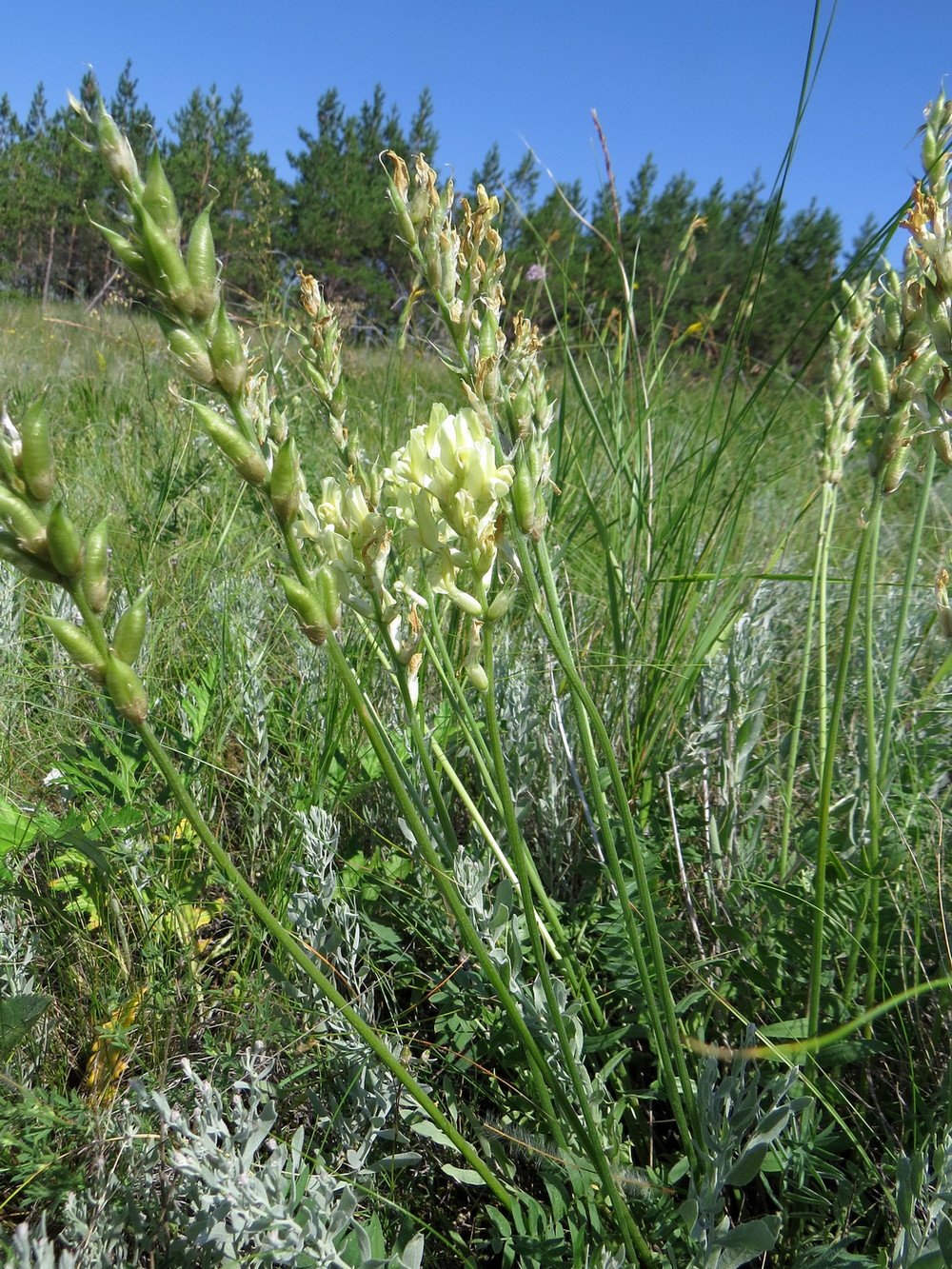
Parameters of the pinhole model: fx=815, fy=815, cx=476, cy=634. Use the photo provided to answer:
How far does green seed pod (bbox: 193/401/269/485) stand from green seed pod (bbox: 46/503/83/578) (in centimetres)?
13

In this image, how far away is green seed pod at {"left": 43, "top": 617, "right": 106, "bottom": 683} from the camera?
1.99ft

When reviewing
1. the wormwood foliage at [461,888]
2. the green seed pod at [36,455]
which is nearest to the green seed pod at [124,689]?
the wormwood foliage at [461,888]

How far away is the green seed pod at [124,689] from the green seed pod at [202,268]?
285mm

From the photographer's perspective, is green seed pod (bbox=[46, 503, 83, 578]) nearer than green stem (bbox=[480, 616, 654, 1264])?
Yes

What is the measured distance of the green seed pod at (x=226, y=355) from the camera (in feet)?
2.13

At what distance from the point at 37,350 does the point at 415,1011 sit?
629 centimetres

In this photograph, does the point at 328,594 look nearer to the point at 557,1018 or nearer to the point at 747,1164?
the point at 557,1018

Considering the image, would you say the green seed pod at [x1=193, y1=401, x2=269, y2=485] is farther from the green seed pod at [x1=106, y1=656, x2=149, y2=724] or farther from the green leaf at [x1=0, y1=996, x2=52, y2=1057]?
the green leaf at [x1=0, y1=996, x2=52, y2=1057]

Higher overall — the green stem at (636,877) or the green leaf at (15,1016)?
the green stem at (636,877)

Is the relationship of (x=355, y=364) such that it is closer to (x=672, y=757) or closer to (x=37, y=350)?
(x=37, y=350)

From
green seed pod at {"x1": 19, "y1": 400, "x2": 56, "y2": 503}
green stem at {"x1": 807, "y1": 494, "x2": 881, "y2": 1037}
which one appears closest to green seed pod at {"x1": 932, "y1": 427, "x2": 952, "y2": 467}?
green stem at {"x1": 807, "y1": 494, "x2": 881, "y2": 1037}

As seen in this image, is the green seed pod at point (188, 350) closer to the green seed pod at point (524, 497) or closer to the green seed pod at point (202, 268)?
the green seed pod at point (202, 268)

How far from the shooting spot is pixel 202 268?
626 millimetres

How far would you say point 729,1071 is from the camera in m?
1.14
